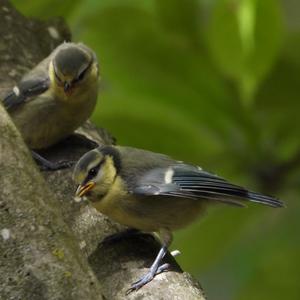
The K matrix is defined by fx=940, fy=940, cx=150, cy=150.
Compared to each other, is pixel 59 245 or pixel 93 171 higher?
pixel 59 245

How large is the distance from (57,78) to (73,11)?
1.16ft

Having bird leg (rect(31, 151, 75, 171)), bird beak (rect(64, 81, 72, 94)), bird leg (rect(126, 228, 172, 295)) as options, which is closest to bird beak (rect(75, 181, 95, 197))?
bird leg (rect(31, 151, 75, 171))

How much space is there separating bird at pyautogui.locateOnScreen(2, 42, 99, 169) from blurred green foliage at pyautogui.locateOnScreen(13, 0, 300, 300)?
0.59 feet

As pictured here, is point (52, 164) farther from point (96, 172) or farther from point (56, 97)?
point (56, 97)

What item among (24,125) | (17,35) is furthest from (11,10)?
(24,125)

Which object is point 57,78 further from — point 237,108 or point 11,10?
point 237,108

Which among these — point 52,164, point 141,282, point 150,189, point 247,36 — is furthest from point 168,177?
point 141,282

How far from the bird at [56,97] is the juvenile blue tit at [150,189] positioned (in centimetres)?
31

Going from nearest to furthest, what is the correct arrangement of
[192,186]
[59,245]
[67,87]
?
1. [59,245]
2. [192,186]
3. [67,87]

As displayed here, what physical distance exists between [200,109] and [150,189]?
12.1 inches

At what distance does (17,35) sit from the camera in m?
2.54

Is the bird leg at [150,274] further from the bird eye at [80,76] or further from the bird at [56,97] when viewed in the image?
the bird eye at [80,76]

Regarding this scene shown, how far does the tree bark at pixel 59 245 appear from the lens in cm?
136

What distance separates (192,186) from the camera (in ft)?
7.02
